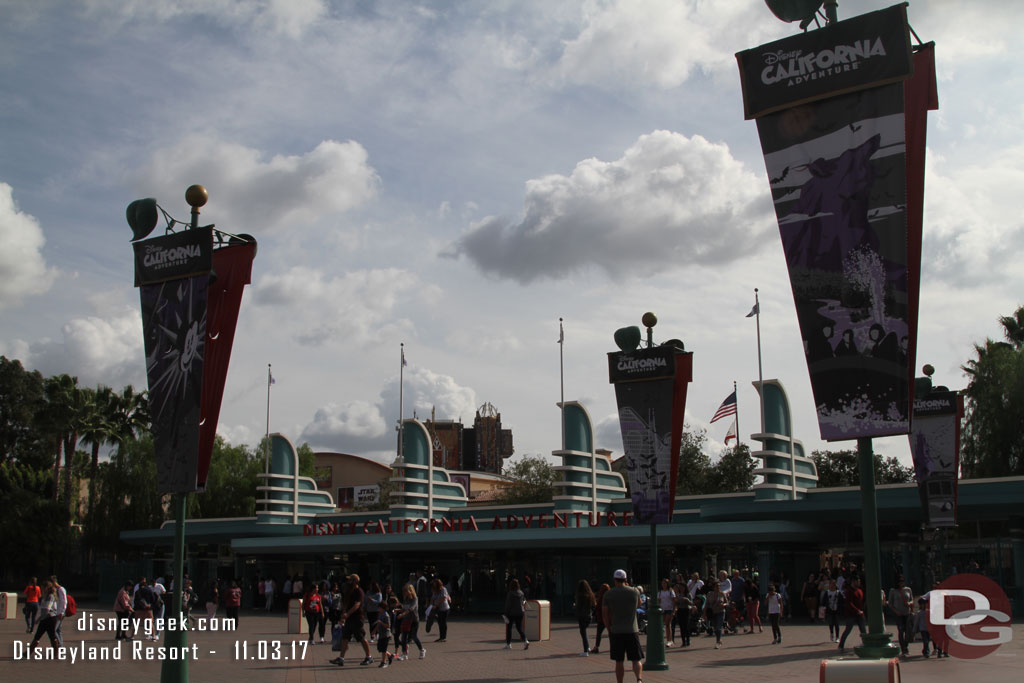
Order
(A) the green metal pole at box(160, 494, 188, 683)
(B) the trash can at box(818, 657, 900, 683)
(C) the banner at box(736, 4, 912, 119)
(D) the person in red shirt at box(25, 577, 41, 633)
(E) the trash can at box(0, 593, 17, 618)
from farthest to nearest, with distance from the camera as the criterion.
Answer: (E) the trash can at box(0, 593, 17, 618) < (D) the person in red shirt at box(25, 577, 41, 633) < (A) the green metal pole at box(160, 494, 188, 683) < (C) the banner at box(736, 4, 912, 119) < (B) the trash can at box(818, 657, 900, 683)

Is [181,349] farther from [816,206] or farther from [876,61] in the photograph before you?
[876,61]

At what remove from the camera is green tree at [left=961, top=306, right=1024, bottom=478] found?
38281mm

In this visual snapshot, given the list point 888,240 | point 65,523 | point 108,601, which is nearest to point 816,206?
point 888,240

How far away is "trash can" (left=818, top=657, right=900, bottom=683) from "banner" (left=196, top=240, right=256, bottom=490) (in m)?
8.54

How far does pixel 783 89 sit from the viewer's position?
11.3 metres

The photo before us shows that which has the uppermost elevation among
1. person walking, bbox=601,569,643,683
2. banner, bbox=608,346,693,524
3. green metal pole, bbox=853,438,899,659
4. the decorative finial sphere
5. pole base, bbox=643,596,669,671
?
the decorative finial sphere

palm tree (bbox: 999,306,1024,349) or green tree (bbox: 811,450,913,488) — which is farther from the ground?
palm tree (bbox: 999,306,1024,349)

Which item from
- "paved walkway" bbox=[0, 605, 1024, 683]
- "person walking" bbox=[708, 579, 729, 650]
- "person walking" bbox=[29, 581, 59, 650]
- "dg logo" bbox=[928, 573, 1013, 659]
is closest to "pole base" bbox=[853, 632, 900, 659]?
"paved walkway" bbox=[0, 605, 1024, 683]

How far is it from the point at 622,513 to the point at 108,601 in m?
25.9

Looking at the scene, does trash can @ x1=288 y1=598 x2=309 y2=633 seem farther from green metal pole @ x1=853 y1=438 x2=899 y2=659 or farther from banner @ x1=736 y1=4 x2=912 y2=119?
banner @ x1=736 y1=4 x2=912 y2=119

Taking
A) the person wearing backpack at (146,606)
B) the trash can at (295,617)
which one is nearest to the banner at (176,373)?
the person wearing backpack at (146,606)

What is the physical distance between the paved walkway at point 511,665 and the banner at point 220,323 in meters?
4.75

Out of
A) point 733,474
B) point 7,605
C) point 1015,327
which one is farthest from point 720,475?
point 7,605

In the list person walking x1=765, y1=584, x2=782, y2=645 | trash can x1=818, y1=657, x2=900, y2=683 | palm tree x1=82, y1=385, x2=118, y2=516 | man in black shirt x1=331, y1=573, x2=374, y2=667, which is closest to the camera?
trash can x1=818, y1=657, x2=900, y2=683
